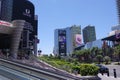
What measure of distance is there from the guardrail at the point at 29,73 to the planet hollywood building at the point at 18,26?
128ft

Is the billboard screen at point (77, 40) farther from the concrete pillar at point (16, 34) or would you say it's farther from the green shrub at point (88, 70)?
the green shrub at point (88, 70)

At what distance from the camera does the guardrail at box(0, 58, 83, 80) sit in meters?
5.83

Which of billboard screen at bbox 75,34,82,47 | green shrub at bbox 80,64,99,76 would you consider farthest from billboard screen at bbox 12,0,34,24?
billboard screen at bbox 75,34,82,47

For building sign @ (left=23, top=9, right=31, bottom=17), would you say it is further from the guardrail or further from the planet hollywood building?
the guardrail

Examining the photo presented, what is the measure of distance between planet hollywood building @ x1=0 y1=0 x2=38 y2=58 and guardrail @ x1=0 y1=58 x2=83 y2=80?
39046 millimetres

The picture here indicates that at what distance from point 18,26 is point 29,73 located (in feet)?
136

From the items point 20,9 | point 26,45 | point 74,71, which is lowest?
point 74,71

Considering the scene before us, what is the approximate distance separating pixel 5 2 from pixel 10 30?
138 ft

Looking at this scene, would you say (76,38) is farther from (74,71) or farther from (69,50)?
(74,71)

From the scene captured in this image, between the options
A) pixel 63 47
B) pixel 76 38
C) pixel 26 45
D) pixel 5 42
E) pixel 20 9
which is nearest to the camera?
pixel 5 42

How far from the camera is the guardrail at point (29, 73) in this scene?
230 inches

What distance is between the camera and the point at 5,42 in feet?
174

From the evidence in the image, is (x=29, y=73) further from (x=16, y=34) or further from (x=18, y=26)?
(x=16, y=34)

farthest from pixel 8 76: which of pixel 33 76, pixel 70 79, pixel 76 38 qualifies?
pixel 76 38
